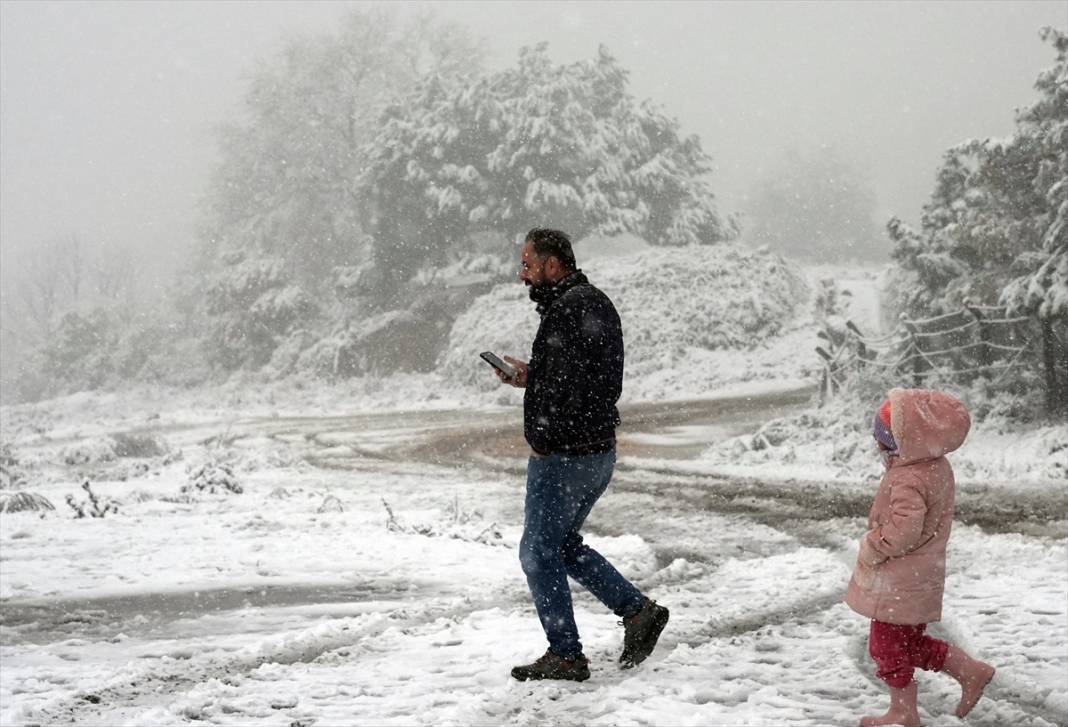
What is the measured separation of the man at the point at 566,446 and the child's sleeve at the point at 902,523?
1.13 m

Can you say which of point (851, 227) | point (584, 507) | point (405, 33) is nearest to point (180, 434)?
point (584, 507)

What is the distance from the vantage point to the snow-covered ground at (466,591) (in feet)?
12.7

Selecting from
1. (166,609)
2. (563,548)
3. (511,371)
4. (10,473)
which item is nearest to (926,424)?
Result: (563,548)

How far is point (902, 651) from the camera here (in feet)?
11.5

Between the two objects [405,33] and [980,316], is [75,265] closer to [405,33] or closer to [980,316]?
[405,33]

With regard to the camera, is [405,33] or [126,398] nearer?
[126,398]

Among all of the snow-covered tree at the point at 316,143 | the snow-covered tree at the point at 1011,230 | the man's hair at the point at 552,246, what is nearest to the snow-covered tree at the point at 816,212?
the snow-covered tree at the point at 316,143

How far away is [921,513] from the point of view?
340 cm

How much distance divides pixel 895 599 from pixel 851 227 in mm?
58895

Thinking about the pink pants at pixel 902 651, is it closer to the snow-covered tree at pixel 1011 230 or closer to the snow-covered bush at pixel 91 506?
the snow-covered bush at pixel 91 506

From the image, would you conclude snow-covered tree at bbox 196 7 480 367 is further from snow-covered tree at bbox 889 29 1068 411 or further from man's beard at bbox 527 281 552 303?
man's beard at bbox 527 281 552 303

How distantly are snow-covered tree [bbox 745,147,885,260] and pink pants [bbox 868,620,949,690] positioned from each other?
182 ft

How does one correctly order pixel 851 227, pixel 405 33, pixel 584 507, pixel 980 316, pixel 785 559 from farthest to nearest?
1. pixel 851 227
2. pixel 405 33
3. pixel 980 316
4. pixel 785 559
5. pixel 584 507

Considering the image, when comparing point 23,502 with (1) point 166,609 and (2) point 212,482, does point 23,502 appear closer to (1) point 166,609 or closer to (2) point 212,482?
(2) point 212,482
